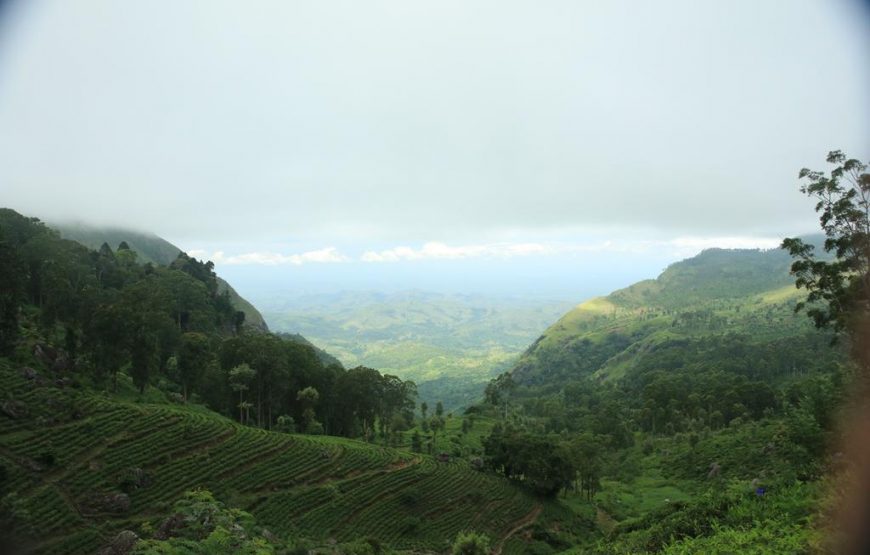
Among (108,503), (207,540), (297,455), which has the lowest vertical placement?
(297,455)

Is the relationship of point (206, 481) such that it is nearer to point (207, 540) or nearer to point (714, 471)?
point (207, 540)

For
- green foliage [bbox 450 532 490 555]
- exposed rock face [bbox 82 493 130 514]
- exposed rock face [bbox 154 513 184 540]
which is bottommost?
green foliage [bbox 450 532 490 555]

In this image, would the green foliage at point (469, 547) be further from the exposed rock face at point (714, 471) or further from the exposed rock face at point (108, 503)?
the exposed rock face at point (714, 471)

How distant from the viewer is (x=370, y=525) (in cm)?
3894

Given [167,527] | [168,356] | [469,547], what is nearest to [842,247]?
[469,547]

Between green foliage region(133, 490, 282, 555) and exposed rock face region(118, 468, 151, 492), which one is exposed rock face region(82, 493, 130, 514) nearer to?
exposed rock face region(118, 468, 151, 492)

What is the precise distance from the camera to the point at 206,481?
36750mm

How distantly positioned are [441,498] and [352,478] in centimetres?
868

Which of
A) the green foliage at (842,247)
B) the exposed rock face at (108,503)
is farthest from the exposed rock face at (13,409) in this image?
the green foliage at (842,247)

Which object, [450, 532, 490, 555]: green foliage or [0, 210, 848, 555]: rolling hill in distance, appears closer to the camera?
[0, 210, 848, 555]: rolling hill in distance

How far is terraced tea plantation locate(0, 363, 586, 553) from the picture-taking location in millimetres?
31078

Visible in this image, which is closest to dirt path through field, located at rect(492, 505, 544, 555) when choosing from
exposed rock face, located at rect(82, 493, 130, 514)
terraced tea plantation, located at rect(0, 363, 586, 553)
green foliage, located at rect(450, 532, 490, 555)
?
terraced tea plantation, located at rect(0, 363, 586, 553)

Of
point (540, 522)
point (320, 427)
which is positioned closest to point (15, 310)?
point (320, 427)

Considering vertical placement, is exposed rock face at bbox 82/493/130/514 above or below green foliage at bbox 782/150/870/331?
below
